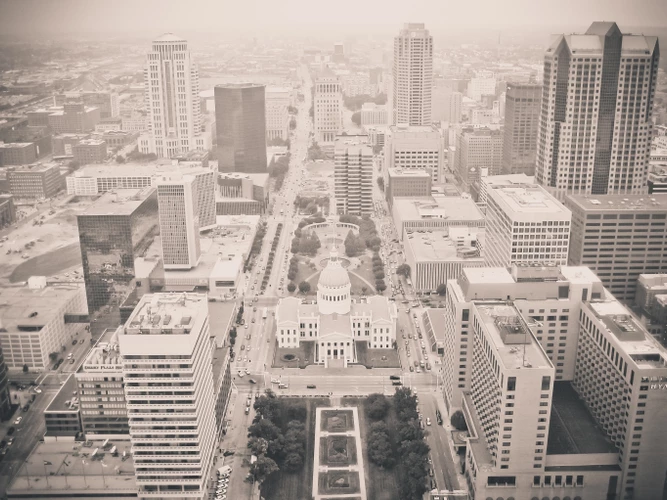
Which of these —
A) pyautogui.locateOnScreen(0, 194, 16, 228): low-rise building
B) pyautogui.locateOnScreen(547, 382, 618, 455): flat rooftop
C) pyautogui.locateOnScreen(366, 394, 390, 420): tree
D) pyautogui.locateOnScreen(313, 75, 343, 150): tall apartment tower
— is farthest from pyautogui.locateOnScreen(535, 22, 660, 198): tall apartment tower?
pyautogui.locateOnScreen(313, 75, 343, 150): tall apartment tower

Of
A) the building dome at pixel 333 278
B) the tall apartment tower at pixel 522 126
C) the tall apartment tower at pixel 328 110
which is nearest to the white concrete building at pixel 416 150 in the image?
the tall apartment tower at pixel 522 126

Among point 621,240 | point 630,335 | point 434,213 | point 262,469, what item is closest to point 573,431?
point 630,335

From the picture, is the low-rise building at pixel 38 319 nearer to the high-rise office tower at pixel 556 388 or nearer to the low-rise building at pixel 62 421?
the low-rise building at pixel 62 421

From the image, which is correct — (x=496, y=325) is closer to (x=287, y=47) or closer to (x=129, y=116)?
(x=129, y=116)

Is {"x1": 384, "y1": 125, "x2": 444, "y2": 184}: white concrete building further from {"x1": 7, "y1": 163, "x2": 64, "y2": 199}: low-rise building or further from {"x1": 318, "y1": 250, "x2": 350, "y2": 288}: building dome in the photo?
{"x1": 7, "y1": 163, "x2": 64, "y2": 199}: low-rise building

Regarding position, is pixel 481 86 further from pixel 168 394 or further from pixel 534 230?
pixel 168 394

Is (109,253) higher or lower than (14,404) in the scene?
higher

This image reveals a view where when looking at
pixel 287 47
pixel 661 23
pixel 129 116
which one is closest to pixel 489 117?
pixel 287 47
